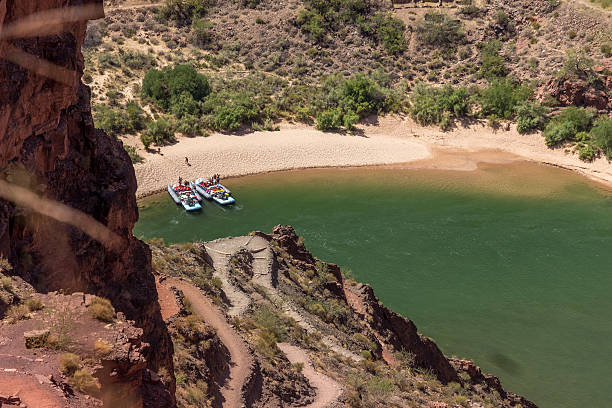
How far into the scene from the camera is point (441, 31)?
280ft

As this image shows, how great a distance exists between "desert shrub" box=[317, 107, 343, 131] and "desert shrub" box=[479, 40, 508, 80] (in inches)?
895

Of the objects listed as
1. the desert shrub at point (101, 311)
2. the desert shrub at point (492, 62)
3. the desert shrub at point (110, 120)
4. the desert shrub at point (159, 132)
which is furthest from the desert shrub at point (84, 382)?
the desert shrub at point (492, 62)

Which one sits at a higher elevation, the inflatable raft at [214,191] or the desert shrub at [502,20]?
the desert shrub at [502,20]

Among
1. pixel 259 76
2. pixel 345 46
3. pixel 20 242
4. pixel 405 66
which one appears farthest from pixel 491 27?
pixel 20 242

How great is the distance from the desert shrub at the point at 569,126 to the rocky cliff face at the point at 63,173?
6417cm

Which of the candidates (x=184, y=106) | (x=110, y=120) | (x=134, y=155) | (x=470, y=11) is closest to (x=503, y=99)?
(x=470, y=11)

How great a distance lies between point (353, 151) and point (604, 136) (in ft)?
95.2

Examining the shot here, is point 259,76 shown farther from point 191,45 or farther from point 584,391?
point 584,391

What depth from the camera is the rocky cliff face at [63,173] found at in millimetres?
11570

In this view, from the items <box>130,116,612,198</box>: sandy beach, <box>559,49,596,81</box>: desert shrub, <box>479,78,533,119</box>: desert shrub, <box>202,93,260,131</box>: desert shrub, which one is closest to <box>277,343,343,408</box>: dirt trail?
<box>130,116,612,198</box>: sandy beach

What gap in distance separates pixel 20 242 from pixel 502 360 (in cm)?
3014

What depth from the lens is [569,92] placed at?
7244 centimetres

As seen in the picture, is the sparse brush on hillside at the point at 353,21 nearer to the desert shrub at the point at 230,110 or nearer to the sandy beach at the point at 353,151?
the sandy beach at the point at 353,151

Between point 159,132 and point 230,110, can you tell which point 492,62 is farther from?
point 159,132
